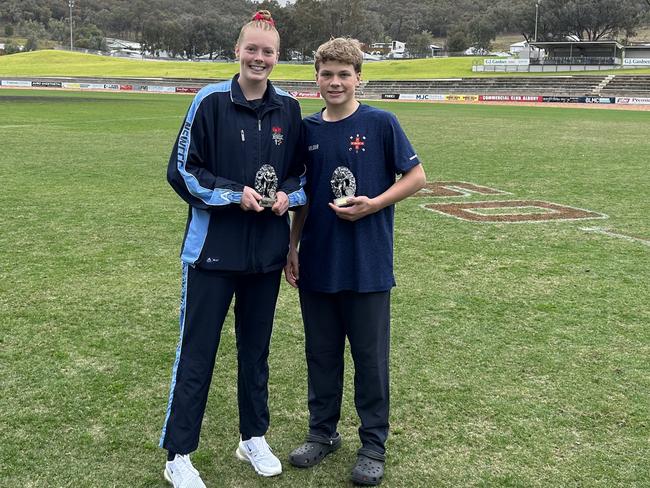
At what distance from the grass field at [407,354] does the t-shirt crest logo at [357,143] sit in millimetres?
1465

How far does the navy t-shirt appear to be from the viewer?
3.01 m

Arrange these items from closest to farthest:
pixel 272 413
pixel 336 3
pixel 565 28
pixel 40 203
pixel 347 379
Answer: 1. pixel 272 413
2. pixel 347 379
3. pixel 40 203
4. pixel 565 28
5. pixel 336 3

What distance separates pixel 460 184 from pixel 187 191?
8.96 metres

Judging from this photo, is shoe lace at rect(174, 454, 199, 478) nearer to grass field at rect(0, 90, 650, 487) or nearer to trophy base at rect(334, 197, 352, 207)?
grass field at rect(0, 90, 650, 487)

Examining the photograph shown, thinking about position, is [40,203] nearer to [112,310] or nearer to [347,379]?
[112,310]

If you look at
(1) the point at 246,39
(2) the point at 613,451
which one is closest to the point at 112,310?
(1) the point at 246,39

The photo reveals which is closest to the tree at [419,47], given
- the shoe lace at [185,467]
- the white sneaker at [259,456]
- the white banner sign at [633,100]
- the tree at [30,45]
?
the tree at [30,45]

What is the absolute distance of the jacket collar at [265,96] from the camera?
2857 millimetres

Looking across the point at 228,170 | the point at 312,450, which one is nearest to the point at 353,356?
the point at 312,450

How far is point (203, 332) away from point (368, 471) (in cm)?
96

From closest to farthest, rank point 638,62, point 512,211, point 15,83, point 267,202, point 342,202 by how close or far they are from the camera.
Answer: point 267,202 → point 342,202 → point 512,211 → point 15,83 → point 638,62

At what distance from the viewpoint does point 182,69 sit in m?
80.2

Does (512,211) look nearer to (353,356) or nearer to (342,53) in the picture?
(353,356)

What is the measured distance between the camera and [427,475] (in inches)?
121
